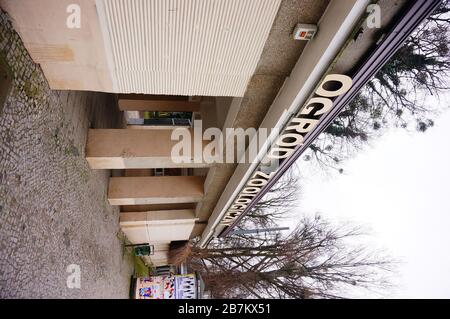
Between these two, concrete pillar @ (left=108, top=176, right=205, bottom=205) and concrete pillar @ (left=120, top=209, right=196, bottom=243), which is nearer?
concrete pillar @ (left=108, top=176, right=205, bottom=205)

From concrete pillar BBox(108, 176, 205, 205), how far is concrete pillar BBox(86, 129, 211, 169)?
63.0 inches

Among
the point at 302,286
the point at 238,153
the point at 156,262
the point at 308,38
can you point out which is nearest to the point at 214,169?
the point at 238,153

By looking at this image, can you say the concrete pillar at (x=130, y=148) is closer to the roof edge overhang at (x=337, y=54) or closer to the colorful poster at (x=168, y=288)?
the roof edge overhang at (x=337, y=54)

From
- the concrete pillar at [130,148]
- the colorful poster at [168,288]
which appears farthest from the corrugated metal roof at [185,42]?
the colorful poster at [168,288]

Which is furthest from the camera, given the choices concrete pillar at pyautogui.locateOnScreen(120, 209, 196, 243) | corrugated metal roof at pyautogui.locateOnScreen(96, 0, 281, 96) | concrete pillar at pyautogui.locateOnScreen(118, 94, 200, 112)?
concrete pillar at pyautogui.locateOnScreen(120, 209, 196, 243)

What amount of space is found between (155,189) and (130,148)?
191 cm

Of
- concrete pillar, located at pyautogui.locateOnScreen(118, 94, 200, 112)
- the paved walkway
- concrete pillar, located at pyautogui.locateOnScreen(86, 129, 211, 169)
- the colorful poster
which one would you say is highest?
concrete pillar, located at pyautogui.locateOnScreen(118, 94, 200, 112)

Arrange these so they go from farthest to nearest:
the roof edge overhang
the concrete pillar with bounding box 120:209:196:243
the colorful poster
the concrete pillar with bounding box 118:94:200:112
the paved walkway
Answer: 1. the colorful poster
2. the concrete pillar with bounding box 120:209:196:243
3. the concrete pillar with bounding box 118:94:200:112
4. the paved walkway
5. the roof edge overhang

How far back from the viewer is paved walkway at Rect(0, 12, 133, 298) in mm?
2758

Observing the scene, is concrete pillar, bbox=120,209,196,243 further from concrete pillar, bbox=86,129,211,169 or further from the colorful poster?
concrete pillar, bbox=86,129,211,169

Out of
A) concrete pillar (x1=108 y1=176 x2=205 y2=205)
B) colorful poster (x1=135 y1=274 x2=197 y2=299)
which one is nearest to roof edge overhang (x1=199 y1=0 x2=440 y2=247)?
concrete pillar (x1=108 y1=176 x2=205 y2=205)

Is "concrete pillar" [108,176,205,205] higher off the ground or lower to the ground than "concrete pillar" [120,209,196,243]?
higher

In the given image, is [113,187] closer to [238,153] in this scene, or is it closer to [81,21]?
[238,153]

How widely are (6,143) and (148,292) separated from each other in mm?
7862
